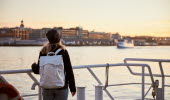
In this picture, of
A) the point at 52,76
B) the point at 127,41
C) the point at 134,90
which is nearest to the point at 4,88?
the point at 52,76

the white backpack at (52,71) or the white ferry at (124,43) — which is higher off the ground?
the white backpack at (52,71)

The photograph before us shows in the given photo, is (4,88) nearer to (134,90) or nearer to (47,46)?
(47,46)

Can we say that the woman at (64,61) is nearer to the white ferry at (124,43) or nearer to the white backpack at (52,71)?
the white backpack at (52,71)

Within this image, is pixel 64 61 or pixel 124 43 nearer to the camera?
pixel 64 61

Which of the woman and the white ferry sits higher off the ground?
the woman

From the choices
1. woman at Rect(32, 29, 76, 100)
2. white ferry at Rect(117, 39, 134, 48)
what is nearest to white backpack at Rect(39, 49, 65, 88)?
woman at Rect(32, 29, 76, 100)

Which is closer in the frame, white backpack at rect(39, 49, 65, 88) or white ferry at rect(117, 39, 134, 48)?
white backpack at rect(39, 49, 65, 88)

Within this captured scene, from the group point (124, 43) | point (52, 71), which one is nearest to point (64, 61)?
point (52, 71)

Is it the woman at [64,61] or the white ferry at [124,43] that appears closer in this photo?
the woman at [64,61]

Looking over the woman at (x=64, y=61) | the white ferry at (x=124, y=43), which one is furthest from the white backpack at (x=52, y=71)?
the white ferry at (x=124, y=43)

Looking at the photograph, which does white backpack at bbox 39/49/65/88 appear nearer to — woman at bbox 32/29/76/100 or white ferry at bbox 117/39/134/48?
woman at bbox 32/29/76/100

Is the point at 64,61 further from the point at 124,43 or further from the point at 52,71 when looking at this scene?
the point at 124,43

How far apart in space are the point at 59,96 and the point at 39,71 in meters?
0.36

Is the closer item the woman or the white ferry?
the woman
